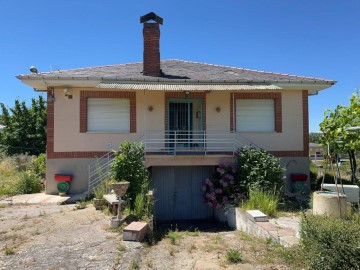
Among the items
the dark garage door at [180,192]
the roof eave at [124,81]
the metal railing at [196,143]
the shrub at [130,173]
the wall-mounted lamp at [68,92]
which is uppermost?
the roof eave at [124,81]

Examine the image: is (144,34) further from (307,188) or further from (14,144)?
(14,144)

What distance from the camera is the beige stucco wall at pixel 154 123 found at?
15.1m

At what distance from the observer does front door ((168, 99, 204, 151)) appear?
16.0 metres

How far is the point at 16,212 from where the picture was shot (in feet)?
36.2

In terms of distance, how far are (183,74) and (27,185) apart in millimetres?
10112

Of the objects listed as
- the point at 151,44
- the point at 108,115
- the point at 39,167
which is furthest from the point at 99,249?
the point at 39,167

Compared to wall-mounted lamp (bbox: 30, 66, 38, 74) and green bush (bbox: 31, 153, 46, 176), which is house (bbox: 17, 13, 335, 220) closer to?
wall-mounted lamp (bbox: 30, 66, 38, 74)

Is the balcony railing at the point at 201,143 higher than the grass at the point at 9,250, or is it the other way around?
the balcony railing at the point at 201,143

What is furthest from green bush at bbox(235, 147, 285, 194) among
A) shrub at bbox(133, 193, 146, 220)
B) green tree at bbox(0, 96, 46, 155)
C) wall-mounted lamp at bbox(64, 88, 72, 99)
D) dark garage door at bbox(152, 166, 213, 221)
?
green tree at bbox(0, 96, 46, 155)

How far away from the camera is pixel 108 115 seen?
50.7 ft

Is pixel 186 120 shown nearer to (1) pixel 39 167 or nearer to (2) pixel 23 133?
(1) pixel 39 167

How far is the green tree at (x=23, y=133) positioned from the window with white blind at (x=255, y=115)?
18.9 meters

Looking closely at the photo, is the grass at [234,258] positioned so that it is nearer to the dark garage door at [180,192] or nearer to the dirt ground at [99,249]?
the dirt ground at [99,249]

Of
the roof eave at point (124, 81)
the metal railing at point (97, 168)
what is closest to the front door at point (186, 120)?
the roof eave at point (124, 81)
